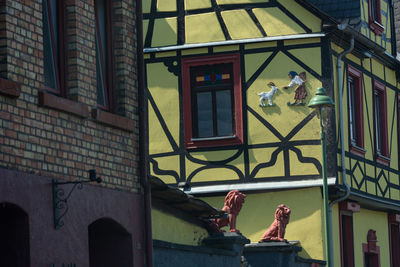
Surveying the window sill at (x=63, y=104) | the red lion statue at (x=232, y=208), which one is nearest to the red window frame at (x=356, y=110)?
the red lion statue at (x=232, y=208)

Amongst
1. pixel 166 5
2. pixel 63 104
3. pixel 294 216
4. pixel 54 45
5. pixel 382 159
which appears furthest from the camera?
pixel 382 159

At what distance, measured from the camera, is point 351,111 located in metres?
27.6

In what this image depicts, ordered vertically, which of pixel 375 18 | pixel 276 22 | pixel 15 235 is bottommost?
pixel 15 235

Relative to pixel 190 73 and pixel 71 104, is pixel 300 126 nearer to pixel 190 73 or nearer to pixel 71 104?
pixel 190 73

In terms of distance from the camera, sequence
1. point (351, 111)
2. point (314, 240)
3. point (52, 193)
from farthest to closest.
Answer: point (351, 111), point (314, 240), point (52, 193)

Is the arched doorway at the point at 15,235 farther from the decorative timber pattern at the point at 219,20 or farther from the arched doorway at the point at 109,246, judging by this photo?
the decorative timber pattern at the point at 219,20

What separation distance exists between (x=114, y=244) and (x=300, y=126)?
11.7 meters

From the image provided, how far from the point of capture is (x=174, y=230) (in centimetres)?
1748

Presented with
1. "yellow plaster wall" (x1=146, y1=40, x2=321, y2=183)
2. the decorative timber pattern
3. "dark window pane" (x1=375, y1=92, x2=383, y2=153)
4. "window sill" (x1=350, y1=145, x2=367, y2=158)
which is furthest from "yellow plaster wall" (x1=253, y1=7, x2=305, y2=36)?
"dark window pane" (x1=375, y1=92, x2=383, y2=153)

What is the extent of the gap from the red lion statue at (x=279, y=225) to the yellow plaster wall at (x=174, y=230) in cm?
416

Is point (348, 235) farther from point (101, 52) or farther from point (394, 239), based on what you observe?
point (101, 52)

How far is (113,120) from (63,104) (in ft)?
4.26

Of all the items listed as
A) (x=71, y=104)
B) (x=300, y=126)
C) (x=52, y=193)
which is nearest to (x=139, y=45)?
(x=71, y=104)

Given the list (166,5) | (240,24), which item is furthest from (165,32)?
(240,24)
